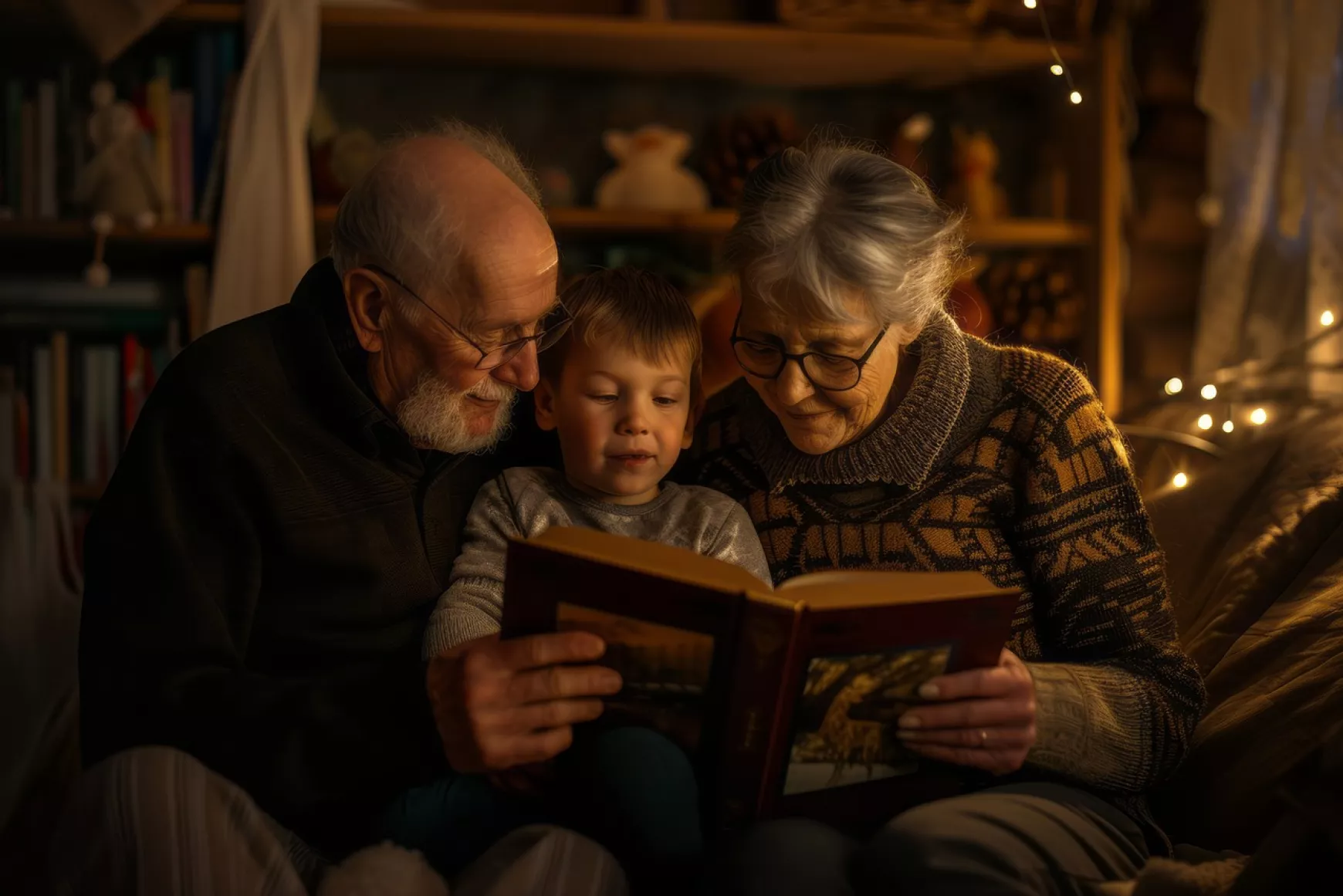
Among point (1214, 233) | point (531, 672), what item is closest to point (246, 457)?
point (531, 672)

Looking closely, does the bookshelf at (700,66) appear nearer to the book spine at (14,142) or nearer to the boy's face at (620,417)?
the book spine at (14,142)

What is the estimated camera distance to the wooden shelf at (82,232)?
2.52 metres

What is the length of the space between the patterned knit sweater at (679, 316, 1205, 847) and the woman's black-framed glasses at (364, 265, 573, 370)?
0.31 m

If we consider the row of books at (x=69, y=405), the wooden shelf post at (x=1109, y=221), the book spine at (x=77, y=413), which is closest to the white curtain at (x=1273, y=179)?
the wooden shelf post at (x=1109, y=221)

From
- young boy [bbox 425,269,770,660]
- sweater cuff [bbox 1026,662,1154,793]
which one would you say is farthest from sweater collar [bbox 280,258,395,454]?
sweater cuff [bbox 1026,662,1154,793]

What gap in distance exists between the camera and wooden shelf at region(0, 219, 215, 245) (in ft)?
8.27

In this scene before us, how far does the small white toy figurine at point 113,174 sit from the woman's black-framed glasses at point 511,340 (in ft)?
4.40

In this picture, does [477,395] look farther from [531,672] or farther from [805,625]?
[805,625]

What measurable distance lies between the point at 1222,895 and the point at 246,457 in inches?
43.1

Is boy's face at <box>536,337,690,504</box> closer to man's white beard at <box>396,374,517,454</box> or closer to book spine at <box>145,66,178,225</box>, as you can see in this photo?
man's white beard at <box>396,374,517,454</box>

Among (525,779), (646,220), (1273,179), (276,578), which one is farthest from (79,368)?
(1273,179)

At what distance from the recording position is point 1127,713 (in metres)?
1.28

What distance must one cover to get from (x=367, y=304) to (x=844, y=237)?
60cm

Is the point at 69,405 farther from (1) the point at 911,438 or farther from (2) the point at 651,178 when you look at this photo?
(1) the point at 911,438
